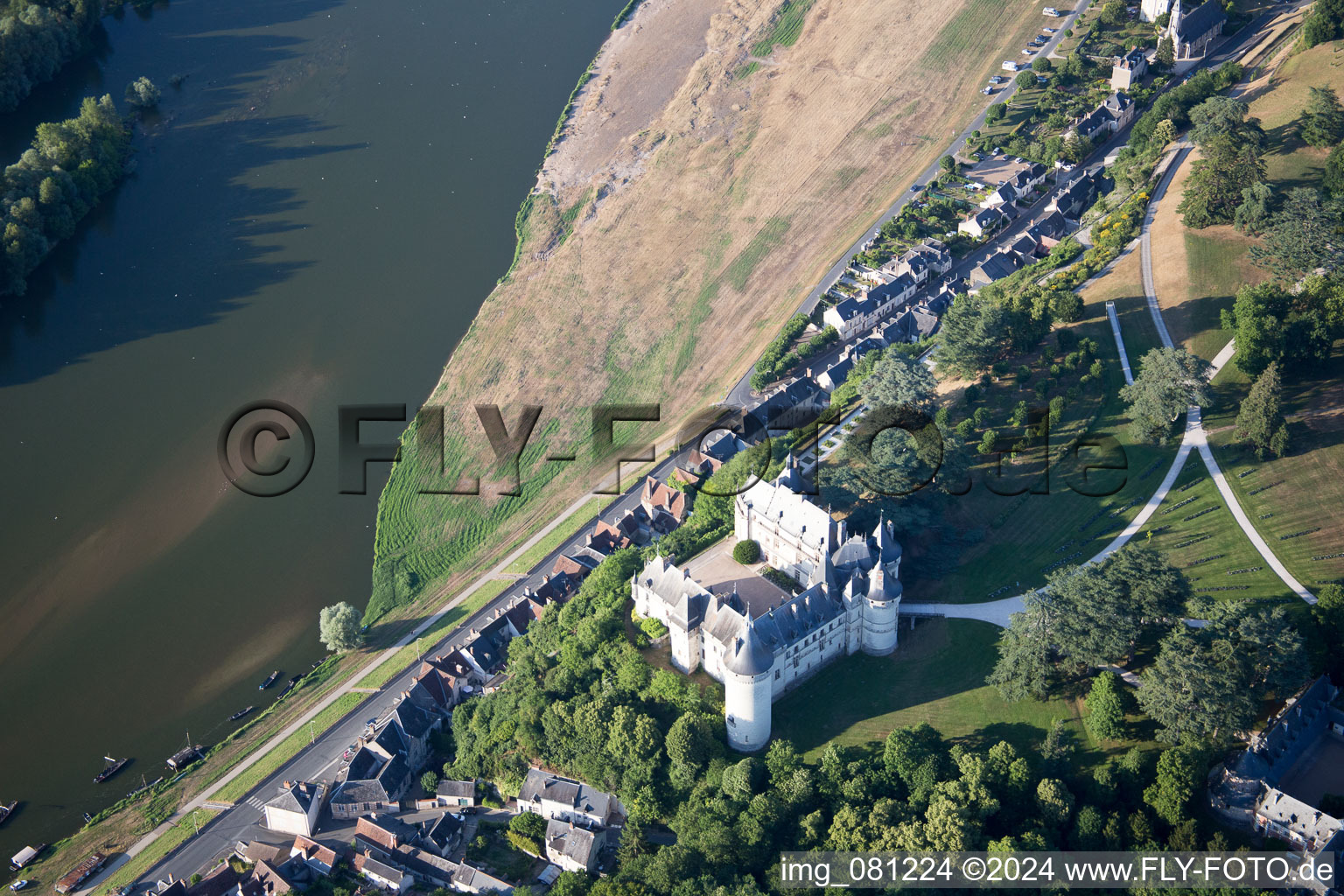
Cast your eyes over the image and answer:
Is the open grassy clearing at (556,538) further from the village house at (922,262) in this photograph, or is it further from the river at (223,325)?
the village house at (922,262)

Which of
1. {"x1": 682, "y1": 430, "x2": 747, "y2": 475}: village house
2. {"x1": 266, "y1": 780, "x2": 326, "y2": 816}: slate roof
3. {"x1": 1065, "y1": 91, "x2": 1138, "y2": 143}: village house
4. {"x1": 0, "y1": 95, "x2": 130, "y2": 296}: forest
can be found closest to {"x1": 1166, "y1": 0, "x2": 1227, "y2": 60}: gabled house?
{"x1": 1065, "y1": 91, "x2": 1138, "y2": 143}: village house

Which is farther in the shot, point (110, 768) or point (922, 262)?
point (922, 262)

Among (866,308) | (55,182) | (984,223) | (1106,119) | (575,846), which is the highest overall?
(55,182)

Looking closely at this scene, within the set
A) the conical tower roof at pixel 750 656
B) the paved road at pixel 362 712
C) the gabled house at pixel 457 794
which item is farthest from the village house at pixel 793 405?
the gabled house at pixel 457 794

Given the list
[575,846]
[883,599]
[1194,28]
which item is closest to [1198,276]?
[883,599]

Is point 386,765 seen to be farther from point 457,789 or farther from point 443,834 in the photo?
point 443,834

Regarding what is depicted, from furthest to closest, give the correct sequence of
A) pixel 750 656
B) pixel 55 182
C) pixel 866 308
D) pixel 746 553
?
pixel 55 182
pixel 866 308
pixel 746 553
pixel 750 656

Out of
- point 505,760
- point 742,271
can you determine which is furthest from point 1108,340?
point 505,760

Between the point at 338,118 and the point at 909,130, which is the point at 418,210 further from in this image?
the point at 909,130
